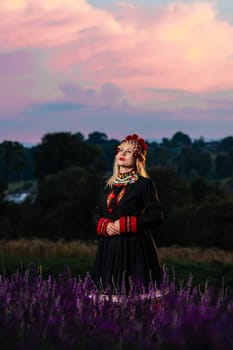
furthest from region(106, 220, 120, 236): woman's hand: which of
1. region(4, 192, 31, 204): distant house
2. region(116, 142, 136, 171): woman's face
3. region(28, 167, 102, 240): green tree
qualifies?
region(4, 192, 31, 204): distant house

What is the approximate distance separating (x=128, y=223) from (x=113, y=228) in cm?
18

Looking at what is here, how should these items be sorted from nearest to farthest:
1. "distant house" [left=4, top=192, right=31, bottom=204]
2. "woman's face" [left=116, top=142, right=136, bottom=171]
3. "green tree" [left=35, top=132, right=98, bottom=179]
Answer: "woman's face" [left=116, top=142, right=136, bottom=171]
"distant house" [left=4, top=192, right=31, bottom=204]
"green tree" [left=35, top=132, right=98, bottom=179]

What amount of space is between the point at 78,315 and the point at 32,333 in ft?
3.09

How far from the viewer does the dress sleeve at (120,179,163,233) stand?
7297 millimetres

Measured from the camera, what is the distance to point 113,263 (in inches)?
292

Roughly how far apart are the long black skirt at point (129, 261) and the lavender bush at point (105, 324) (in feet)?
4.34

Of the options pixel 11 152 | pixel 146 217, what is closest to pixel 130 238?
pixel 146 217

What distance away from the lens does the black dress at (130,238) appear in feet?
24.0

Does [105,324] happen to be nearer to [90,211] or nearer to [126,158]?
[126,158]

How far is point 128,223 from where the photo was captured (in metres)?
7.29

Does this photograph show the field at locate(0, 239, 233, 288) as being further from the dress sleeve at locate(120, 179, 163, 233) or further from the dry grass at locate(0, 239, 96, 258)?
the dress sleeve at locate(120, 179, 163, 233)

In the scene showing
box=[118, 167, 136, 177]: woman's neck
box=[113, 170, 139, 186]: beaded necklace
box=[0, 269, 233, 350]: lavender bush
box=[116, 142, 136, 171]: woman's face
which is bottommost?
box=[0, 269, 233, 350]: lavender bush

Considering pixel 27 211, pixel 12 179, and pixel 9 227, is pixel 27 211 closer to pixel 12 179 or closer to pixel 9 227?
pixel 9 227

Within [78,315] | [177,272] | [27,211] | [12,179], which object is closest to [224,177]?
[12,179]
